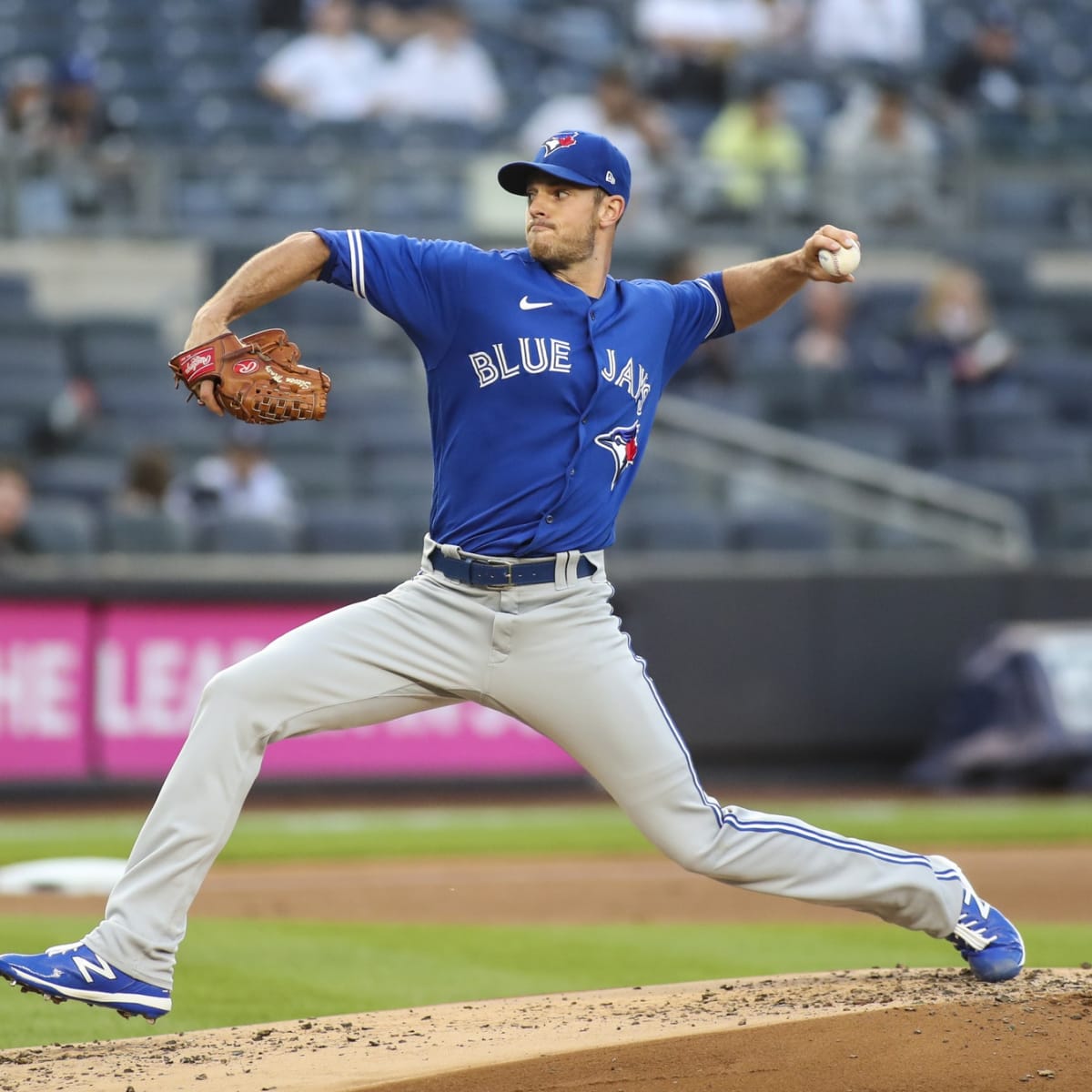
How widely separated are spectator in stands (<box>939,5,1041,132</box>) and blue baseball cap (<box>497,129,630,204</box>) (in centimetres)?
1253

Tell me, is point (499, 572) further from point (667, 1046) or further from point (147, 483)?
point (147, 483)

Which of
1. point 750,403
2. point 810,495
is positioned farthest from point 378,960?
point 750,403

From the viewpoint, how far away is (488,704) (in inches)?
178

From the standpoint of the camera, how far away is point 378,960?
623 cm

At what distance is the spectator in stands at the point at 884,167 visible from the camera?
48.5 ft

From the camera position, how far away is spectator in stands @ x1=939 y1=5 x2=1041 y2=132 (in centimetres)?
1666

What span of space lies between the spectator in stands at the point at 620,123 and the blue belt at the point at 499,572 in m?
9.89

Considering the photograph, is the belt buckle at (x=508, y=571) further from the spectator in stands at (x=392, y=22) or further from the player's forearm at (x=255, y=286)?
the spectator in stands at (x=392, y=22)

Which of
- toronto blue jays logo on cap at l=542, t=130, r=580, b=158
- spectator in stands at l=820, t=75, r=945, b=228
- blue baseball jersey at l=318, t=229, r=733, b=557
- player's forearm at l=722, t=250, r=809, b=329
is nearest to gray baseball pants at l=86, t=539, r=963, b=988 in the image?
blue baseball jersey at l=318, t=229, r=733, b=557

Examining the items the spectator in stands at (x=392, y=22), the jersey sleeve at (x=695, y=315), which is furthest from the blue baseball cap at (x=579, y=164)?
the spectator in stands at (x=392, y=22)

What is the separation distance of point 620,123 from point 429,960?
9149 mm

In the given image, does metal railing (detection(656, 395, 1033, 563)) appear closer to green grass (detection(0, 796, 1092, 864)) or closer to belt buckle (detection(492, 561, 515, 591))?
green grass (detection(0, 796, 1092, 864))

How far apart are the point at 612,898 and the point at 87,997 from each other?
14.0ft

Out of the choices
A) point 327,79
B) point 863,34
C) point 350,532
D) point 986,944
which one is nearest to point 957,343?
point 863,34
